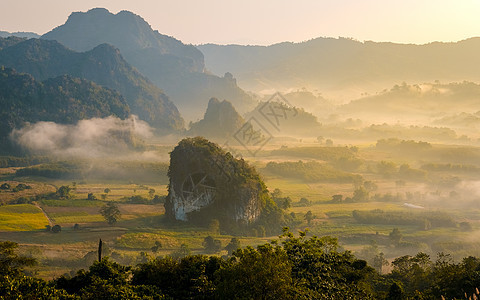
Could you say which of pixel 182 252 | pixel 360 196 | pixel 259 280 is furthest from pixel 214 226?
pixel 259 280

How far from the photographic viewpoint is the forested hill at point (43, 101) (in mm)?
162250

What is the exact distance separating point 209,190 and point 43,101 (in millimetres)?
124244

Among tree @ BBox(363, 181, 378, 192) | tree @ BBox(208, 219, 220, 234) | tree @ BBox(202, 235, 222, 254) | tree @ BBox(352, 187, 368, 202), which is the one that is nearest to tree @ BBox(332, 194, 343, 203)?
tree @ BBox(352, 187, 368, 202)

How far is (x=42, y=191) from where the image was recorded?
348 feet

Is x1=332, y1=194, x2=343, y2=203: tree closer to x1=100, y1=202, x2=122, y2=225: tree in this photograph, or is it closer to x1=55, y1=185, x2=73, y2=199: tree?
x1=100, y1=202, x2=122, y2=225: tree

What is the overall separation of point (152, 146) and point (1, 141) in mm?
60682

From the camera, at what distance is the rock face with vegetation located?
82750 millimetres

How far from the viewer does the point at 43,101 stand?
177 metres

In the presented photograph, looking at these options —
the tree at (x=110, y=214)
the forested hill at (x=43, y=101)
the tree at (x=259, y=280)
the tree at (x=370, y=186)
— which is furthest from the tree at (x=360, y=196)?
the forested hill at (x=43, y=101)

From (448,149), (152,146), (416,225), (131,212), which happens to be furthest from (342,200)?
(152,146)

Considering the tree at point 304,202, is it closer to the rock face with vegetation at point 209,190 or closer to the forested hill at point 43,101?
the rock face with vegetation at point 209,190

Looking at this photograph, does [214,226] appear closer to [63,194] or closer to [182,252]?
[182,252]

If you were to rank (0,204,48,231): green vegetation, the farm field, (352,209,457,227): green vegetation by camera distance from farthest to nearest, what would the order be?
(352,209,457,227): green vegetation
(0,204,48,231): green vegetation
the farm field

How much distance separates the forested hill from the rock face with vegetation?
10051 centimetres
